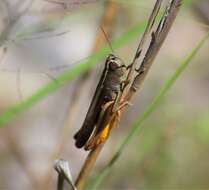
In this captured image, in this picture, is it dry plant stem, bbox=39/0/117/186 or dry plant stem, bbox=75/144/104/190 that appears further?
dry plant stem, bbox=39/0/117/186

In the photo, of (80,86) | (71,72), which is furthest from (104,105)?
(80,86)

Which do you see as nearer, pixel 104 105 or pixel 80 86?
pixel 104 105

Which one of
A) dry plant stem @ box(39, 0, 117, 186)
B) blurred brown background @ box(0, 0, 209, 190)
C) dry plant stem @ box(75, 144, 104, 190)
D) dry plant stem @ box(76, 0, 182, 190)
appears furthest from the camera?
blurred brown background @ box(0, 0, 209, 190)

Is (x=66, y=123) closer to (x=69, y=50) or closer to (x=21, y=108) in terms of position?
(x=21, y=108)

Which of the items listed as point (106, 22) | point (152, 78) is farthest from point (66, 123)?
point (152, 78)

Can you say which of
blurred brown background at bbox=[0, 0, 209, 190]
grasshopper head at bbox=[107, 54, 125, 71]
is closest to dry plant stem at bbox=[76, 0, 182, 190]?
grasshopper head at bbox=[107, 54, 125, 71]

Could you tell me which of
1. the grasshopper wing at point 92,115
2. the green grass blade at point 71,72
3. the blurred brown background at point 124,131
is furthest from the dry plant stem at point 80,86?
the grasshopper wing at point 92,115

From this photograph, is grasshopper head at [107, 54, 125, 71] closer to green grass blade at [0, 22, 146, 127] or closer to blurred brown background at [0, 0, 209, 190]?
green grass blade at [0, 22, 146, 127]

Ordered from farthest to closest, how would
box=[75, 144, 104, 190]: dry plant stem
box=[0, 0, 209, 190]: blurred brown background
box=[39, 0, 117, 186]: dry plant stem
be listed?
box=[0, 0, 209, 190]: blurred brown background < box=[39, 0, 117, 186]: dry plant stem < box=[75, 144, 104, 190]: dry plant stem

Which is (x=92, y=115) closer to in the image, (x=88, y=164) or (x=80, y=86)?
(x=88, y=164)
